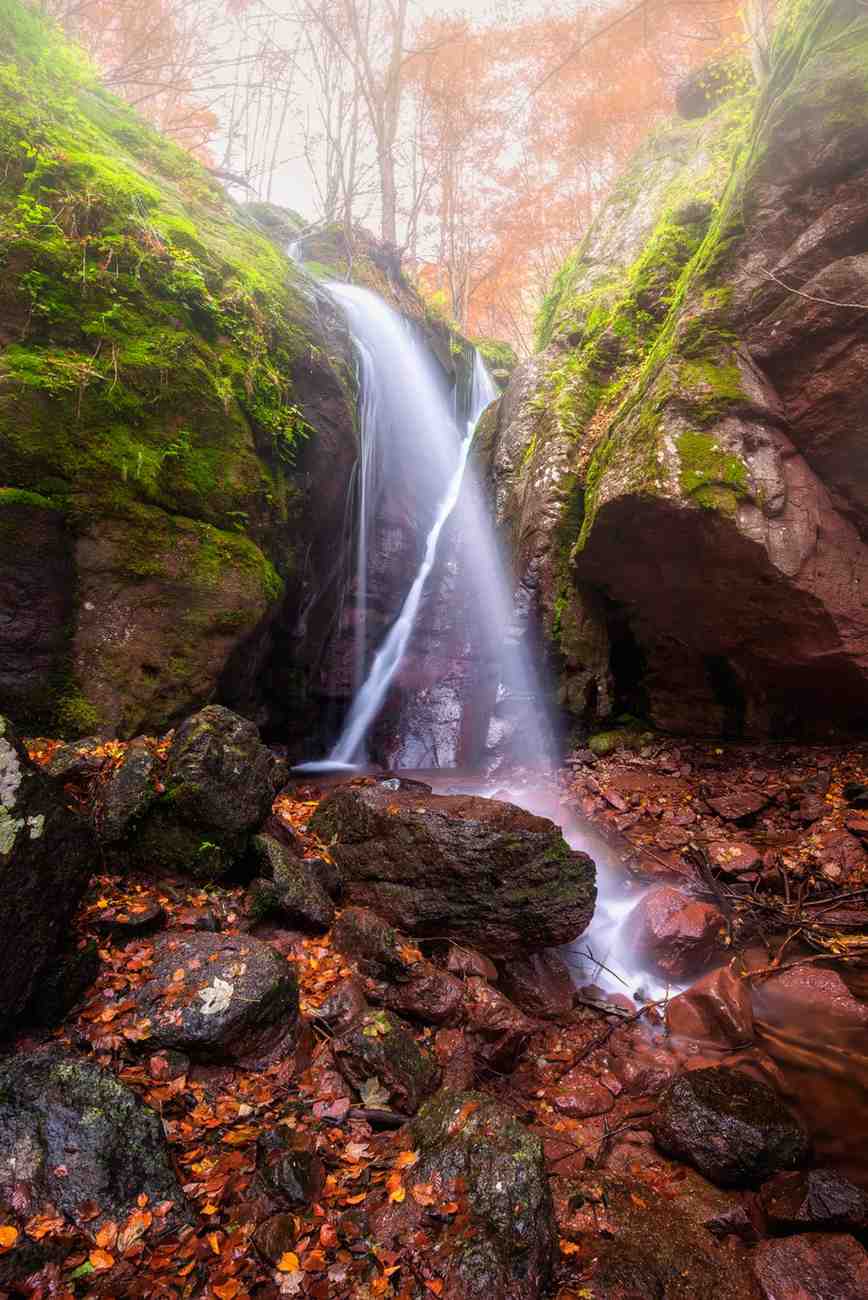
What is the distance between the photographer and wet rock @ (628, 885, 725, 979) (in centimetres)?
484

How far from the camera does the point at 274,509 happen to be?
7.09 meters

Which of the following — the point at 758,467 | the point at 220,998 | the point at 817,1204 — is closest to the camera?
the point at 817,1204

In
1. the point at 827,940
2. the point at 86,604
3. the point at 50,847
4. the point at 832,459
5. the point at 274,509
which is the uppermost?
the point at 832,459

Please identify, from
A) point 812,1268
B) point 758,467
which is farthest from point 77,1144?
point 758,467

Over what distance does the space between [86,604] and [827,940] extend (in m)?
7.02

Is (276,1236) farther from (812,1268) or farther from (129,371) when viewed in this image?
(129,371)

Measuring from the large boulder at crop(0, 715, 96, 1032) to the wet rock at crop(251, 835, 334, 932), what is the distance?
1.29 metres

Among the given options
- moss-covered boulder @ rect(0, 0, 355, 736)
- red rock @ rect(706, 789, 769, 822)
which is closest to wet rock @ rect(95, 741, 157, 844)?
moss-covered boulder @ rect(0, 0, 355, 736)

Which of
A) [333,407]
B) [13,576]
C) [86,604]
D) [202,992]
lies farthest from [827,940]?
[333,407]

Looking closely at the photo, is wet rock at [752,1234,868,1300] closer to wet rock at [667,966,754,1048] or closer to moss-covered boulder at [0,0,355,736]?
wet rock at [667,966,754,1048]

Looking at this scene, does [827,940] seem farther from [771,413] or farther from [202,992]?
[771,413]

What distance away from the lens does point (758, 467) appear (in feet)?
20.6

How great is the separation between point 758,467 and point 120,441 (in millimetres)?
6614

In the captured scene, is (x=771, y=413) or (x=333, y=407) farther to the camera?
(x=333, y=407)
